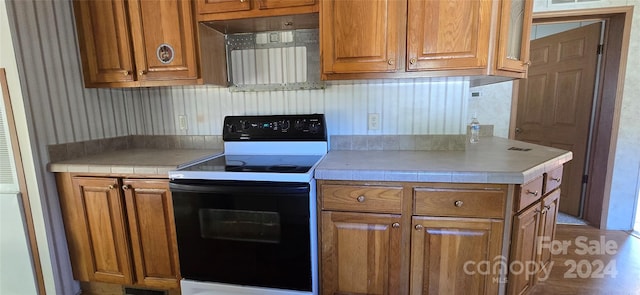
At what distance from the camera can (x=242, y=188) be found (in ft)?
4.64

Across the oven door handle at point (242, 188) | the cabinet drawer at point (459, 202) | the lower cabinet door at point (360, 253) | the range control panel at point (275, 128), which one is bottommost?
the lower cabinet door at point (360, 253)

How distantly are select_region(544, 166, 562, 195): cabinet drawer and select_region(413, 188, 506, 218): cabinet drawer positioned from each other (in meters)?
0.46

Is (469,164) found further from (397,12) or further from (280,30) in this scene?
(280,30)

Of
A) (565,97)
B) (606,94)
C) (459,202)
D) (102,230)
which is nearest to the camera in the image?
(459,202)

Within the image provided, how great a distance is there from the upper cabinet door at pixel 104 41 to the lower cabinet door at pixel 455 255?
194 centimetres

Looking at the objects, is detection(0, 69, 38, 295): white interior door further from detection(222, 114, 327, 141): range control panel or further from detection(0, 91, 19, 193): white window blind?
detection(222, 114, 327, 141): range control panel

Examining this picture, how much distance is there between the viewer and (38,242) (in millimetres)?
1669

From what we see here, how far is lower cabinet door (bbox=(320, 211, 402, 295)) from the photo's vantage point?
1440 millimetres

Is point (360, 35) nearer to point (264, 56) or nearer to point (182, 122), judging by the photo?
point (264, 56)

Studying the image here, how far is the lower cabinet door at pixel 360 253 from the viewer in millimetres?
1440

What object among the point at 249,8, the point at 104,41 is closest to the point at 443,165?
the point at 249,8

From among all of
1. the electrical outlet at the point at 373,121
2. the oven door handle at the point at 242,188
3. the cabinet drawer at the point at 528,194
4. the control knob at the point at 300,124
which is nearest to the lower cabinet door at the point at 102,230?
the oven door handle at the point at 242,188

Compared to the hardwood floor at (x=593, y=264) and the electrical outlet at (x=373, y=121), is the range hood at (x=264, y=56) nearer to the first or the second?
the electrical outlet at (x=373, y=121)

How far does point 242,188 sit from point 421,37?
1.18m
